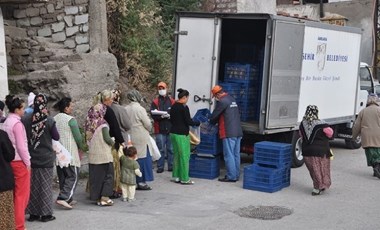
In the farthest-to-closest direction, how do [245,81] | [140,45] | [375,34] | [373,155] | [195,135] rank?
[375,34] → [140,45] → [245,81] → [373,155] → [195,135]

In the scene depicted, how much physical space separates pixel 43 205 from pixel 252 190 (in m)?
3.58

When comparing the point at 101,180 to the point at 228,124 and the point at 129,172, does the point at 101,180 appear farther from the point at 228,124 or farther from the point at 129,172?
the point at 228,124

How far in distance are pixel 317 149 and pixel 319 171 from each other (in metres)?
→ 0.35

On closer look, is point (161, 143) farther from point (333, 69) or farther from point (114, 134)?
point (333, 69)

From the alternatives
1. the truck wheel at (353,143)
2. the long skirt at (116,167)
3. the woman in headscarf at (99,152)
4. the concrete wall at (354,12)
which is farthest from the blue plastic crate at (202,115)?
the concrete wall at (354,12)

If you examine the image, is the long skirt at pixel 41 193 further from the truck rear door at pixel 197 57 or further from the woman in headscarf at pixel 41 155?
the truck rear door at pixel 197 57

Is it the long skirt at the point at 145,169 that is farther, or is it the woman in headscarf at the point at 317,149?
the long skirt at the point at 145,169

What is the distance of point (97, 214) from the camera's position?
25.6ft

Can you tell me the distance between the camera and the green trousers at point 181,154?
31.6 feet

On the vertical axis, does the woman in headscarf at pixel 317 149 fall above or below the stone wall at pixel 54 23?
below

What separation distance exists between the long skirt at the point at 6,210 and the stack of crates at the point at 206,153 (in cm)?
461

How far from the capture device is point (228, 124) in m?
9.87

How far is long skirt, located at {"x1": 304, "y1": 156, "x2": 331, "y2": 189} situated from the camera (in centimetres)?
913

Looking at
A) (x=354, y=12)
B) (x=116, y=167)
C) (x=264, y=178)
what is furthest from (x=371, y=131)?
(x=354, y=12)
